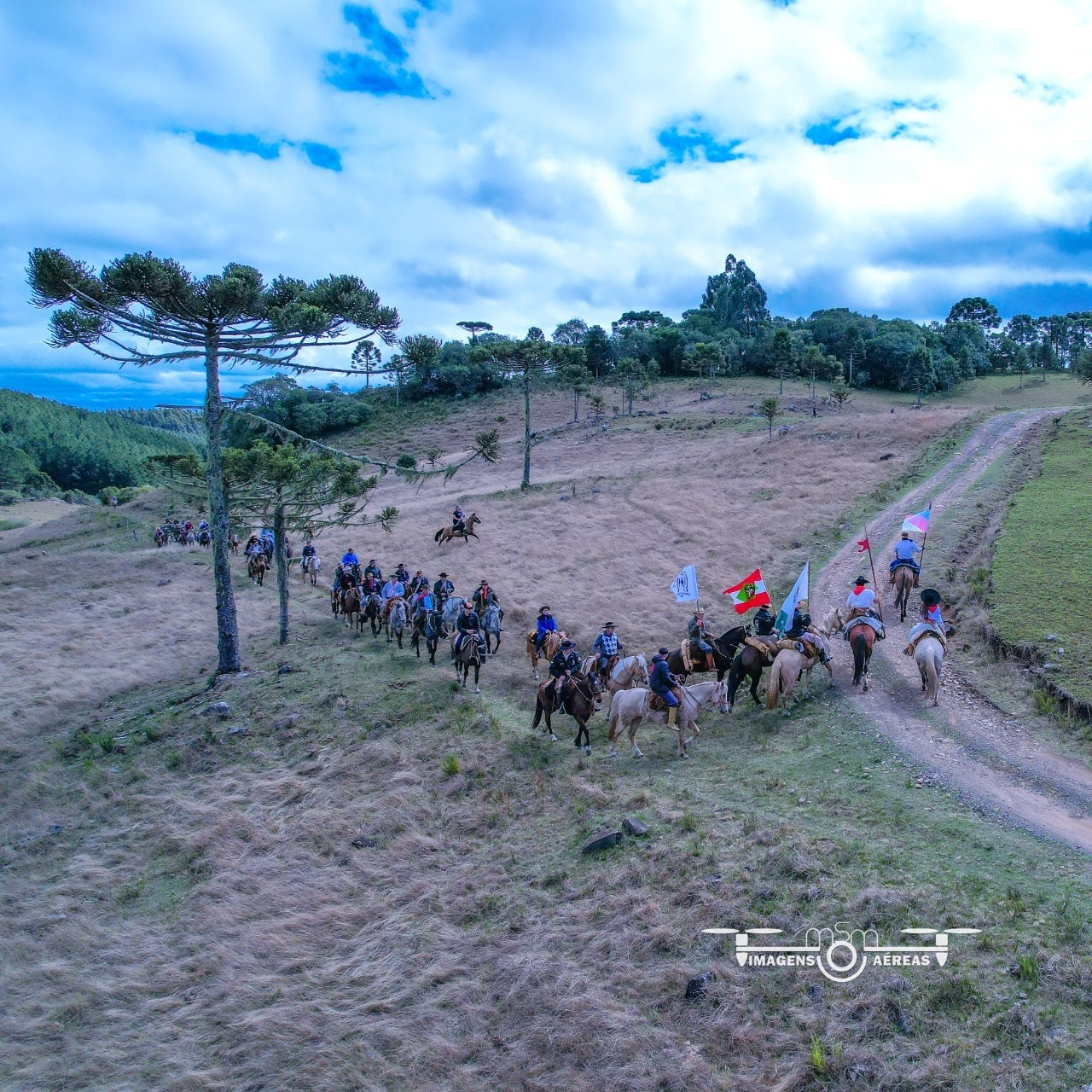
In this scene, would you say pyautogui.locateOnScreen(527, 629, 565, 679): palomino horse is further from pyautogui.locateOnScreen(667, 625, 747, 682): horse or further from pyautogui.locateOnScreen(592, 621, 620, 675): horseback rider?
pyautogui.locateOnScreen(667, 625, 747, 682): horse

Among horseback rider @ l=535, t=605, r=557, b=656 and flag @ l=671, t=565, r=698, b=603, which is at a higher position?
flag @ l=671, t=565, r=698, b=603

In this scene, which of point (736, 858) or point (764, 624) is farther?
point (764, 624)

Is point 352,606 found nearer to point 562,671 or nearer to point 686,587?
point 562,671

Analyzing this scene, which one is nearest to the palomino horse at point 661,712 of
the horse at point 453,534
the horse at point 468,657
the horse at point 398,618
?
the horse at point 468,657

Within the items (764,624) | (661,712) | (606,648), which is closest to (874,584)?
(764,624)

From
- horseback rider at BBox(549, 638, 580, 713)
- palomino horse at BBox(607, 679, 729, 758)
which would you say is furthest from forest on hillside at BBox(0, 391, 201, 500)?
palomino horse at BBox(607, 679, 729, 758)

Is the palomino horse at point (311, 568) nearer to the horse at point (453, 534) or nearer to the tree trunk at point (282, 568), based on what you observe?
the horse at point (453, 534)

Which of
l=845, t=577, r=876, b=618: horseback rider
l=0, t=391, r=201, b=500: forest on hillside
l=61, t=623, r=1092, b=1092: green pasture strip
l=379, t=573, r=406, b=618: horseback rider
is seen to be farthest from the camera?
l=0, t=391, r=201, b=500: forest on hillside
